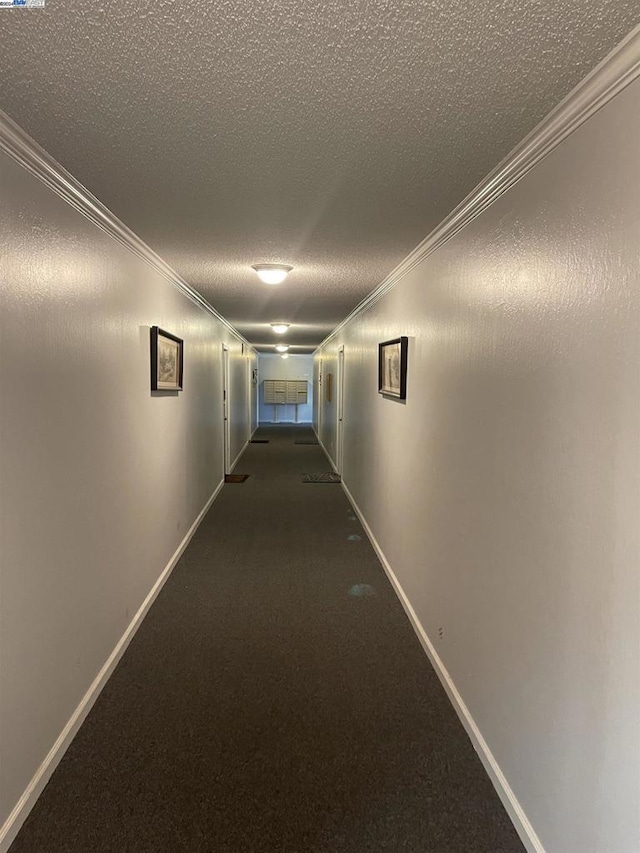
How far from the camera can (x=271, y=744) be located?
210cm

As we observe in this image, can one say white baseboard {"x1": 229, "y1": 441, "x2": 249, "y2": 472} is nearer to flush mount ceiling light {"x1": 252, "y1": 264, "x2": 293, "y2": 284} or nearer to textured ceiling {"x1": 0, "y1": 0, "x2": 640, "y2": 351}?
flush mount ceiling light {"x1": 252, "y1": 264, "x2": 293, "y2": 284}

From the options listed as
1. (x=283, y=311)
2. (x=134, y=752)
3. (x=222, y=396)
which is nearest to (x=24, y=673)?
(x=134, y=752)

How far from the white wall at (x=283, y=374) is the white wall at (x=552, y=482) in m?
14.2

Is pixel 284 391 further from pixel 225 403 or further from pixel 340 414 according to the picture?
pixel 225 403

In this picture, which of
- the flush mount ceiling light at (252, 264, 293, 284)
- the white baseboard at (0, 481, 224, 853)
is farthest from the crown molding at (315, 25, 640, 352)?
the white baseboard at (0, 481, 224, 853)

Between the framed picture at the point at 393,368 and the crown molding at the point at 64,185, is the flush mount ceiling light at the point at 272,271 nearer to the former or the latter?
the crown molding at the point at 64,185

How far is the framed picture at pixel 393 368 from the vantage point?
343cm

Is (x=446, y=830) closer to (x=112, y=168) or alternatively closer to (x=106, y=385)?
(x=106, y=385)

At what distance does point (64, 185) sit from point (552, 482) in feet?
6.45

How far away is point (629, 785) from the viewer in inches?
45.1

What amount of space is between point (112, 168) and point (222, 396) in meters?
5.36

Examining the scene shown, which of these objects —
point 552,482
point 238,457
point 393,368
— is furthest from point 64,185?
point 238,457

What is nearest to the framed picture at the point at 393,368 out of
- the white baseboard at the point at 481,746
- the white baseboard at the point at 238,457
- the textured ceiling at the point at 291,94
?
the textured ceiling at the point at 291,94

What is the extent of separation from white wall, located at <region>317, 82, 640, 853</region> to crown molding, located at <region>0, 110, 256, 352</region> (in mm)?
1590
